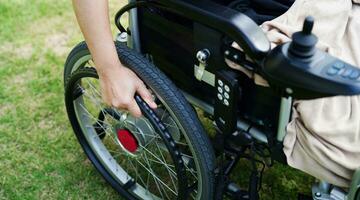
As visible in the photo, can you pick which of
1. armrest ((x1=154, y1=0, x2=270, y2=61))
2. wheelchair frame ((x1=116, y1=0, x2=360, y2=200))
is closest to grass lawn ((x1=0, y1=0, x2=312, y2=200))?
wheelchair frame ((x1=116, y1=0, x2=360, y2=200))

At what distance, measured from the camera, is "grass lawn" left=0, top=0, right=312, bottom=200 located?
5.65ft

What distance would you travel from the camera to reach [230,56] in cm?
107

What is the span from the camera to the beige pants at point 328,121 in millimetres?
1004

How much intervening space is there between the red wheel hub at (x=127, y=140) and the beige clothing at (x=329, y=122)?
0.53m

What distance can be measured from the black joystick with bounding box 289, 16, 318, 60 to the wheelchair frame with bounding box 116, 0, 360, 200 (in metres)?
0.09

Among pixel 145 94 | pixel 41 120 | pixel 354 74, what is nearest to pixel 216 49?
pixel 145 94

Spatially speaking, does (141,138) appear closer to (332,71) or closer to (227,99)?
(227,99)

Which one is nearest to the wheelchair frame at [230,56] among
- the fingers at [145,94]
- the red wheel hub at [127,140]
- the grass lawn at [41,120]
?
the fingers at [145,94]

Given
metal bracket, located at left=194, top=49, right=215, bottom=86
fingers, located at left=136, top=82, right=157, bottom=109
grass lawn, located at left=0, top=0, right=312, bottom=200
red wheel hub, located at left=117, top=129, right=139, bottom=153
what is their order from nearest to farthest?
metal bracket, located at left=194, top=49, right=215, bottom=86, fingers, located at left=136, top=82, right=157, bottom=109, red wheel hub, located at left=117, top=129, right=139, bottom=153, grass lawn, located at left=0, top=0, right=312, bottom=200

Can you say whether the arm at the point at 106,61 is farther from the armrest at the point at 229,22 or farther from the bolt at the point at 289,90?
the bolt at the point at 289,90

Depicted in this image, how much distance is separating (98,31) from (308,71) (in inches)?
20.3

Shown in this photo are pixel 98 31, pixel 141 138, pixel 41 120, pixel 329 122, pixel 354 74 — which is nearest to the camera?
pixel 354 74

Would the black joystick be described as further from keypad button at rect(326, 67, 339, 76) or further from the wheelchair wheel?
the wheelchair wheel

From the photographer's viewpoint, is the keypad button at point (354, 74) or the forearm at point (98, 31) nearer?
the keypad button at point (354, 74)
